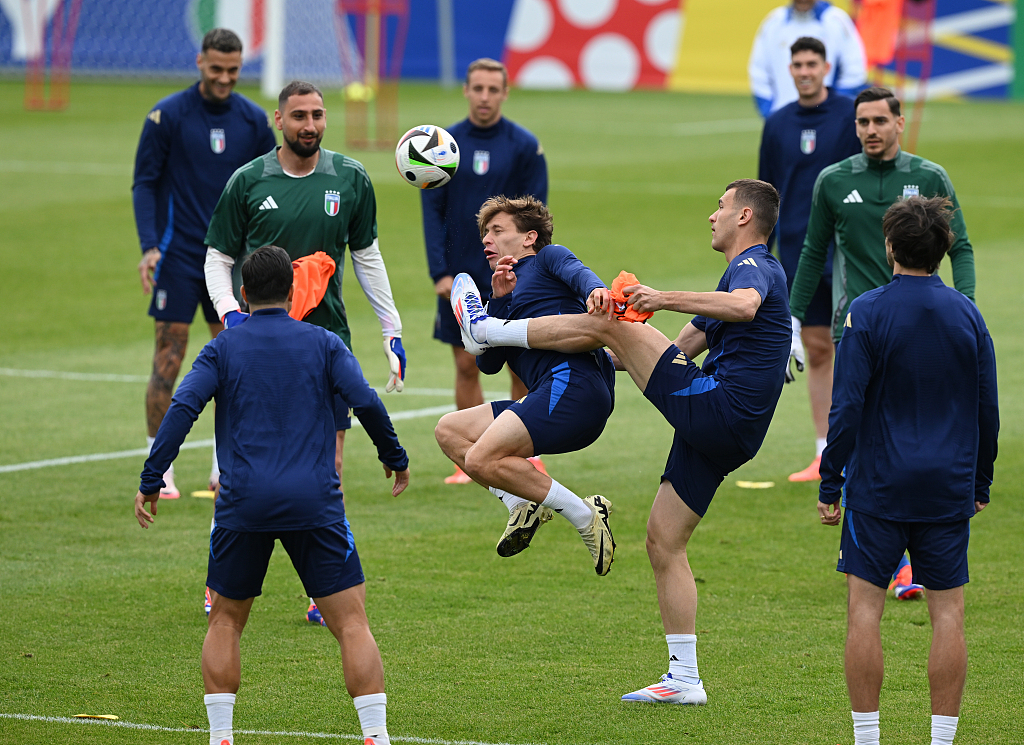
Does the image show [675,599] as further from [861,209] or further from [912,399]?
[861,209]

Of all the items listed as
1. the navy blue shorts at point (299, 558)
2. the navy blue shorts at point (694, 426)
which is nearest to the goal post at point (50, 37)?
the navy blue shorts at point (694, 426)

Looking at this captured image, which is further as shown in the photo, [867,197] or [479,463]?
[867,197]

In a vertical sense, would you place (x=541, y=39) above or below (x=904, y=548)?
above

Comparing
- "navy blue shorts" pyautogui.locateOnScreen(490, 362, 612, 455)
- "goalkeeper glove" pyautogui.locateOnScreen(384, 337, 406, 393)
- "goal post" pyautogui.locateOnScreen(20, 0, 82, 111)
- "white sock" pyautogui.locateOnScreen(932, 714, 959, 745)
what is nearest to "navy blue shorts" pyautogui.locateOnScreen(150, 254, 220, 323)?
"goalkeeper glove" pyautogui.locateOnScreen(384, 337, 406, 393)

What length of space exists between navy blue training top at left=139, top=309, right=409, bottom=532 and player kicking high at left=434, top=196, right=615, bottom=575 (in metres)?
1.34

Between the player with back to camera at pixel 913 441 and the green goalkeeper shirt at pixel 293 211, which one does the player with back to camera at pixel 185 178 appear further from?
the player with back to camera at pixel 913 441

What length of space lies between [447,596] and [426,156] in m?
2.44

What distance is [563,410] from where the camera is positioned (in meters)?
6.69

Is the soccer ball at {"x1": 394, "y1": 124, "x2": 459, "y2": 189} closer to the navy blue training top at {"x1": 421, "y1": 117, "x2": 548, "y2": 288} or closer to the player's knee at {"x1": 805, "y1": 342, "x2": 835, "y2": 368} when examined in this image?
the navy blue training top at {"x1": 421, "y1": 117, "x2": 548, "y2": 288}

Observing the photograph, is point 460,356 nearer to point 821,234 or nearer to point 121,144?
point 821,234

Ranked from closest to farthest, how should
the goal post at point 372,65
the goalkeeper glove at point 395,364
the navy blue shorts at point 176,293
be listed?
1. the goalkeeper glove at point 395,364
2. the navy blue shorts at point 176,293
3. the goal post at point 372,65

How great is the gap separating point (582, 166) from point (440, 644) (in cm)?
2207

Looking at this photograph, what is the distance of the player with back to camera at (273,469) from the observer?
539 cm

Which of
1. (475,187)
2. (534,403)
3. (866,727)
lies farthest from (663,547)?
(475,187)
